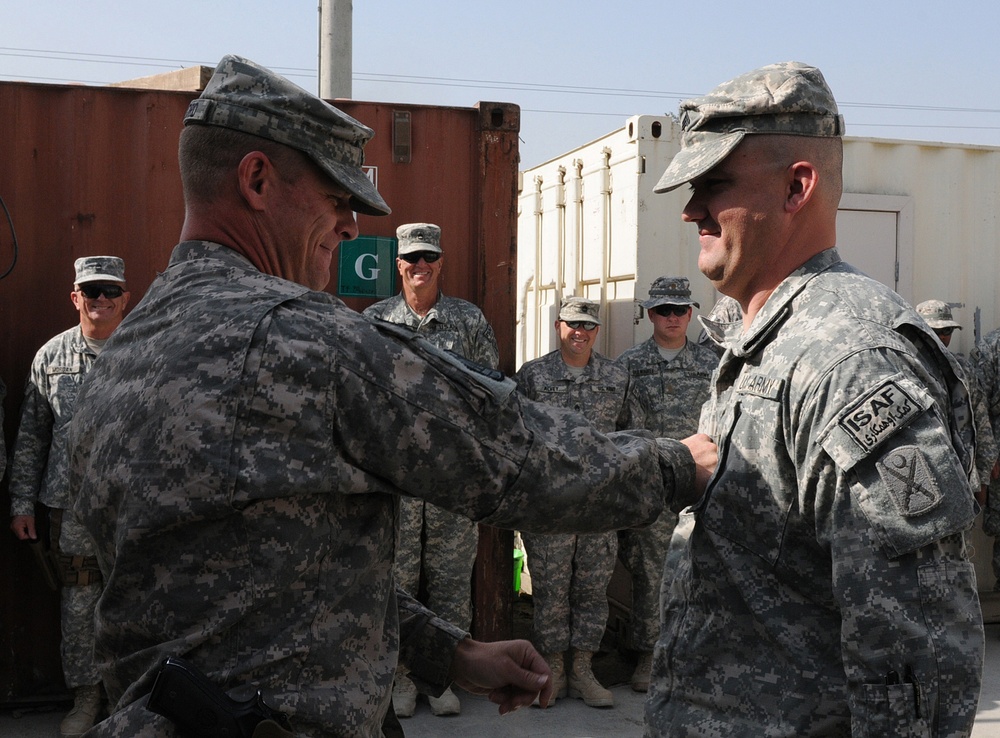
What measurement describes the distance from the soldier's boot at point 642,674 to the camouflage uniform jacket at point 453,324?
5.82 ft

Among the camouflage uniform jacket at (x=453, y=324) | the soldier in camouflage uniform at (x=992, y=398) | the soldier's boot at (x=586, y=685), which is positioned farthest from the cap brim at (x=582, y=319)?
the soldier in camouflage uniform at (x=992, y=398)

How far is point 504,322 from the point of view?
5508 mm

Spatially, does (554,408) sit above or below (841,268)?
below

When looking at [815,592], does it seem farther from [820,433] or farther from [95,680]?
[95,680]

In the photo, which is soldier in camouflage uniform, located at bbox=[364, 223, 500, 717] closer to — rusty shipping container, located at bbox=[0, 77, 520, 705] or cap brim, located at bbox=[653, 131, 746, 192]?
A: rusty shipping container, located at bbox=[0, 77, 520, 705]

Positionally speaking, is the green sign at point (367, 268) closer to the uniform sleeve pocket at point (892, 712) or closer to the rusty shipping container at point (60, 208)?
the rusty shipping container at point (60, 208)

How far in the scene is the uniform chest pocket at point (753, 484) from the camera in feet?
5.80

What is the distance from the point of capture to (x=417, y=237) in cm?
518

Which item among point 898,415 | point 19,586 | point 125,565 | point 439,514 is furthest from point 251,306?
point 19,586

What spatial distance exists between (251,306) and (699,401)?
14.5 ft

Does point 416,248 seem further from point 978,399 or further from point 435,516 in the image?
point 978,399

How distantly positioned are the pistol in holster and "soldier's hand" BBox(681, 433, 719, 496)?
879mm

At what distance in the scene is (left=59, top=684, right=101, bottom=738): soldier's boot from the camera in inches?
188

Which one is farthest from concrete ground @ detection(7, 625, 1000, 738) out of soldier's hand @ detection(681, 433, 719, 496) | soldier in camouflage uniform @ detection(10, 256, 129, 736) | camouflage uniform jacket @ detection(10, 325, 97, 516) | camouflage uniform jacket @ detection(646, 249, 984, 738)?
soldier's hand @ detection(681, 433, 719, 496)
